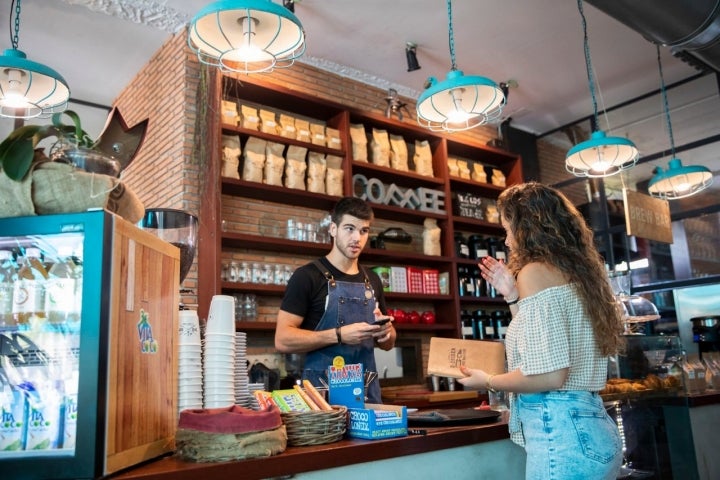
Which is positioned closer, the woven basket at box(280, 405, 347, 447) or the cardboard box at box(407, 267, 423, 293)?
the woven basket at box(280, 405, 347, 447)

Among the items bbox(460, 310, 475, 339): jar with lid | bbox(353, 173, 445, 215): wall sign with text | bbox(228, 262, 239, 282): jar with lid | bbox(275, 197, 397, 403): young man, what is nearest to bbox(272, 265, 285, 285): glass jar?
bbox(228, 262, 239, 282): jar with lid

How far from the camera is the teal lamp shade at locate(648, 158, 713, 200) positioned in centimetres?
534

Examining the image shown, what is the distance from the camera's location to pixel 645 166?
26.0 feet

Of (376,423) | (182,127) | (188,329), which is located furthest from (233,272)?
(376,423)

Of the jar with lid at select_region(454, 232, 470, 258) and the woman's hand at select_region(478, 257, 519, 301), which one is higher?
the jar with lid at select_region(454, 232, 470, 258)

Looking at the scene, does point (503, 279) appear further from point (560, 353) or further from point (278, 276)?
point (278, 276)

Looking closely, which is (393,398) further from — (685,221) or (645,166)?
(645,166)

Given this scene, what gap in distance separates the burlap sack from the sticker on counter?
0.30m

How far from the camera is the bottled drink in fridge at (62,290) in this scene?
4.68 ft

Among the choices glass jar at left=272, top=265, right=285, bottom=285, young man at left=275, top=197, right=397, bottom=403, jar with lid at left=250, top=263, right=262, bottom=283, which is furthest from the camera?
glass jar at left=272, top=265, right=285, bottom=285

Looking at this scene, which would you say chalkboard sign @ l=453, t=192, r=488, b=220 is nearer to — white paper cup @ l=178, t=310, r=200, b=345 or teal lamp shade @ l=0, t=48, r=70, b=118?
teal lamp shade @ l=0, t=48, r=70, b=118

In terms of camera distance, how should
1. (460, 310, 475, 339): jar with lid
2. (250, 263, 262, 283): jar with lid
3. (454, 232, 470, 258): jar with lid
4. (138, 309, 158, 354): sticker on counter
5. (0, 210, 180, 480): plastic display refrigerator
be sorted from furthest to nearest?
(454, 232, 470, 258): jar with lid < (460, 310, 475, 339): jar with lid < (250, 263, 262, 283): jar with lid < (138, 309, 158, 354): sticker on counter < (0, 210, 180, 480): plastic display refrigerator

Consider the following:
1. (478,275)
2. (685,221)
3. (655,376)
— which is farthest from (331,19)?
(685,221)

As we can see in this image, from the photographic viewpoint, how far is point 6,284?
4.78 ft
